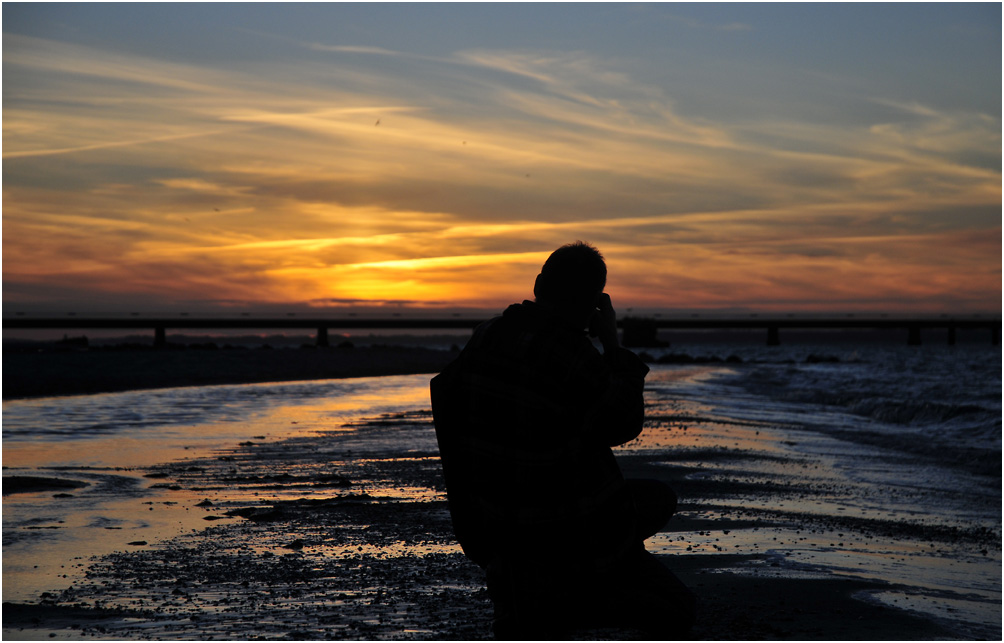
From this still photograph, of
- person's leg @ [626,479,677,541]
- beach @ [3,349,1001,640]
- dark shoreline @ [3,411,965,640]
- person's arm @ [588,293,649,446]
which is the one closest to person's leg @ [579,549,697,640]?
person's leg @ [626,479,677,541]

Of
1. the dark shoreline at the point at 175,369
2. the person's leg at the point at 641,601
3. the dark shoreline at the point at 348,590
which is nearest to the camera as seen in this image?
the person's leg at the point at 641,601

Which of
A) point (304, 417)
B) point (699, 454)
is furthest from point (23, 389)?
point (699, 454)

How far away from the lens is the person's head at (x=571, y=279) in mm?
2363

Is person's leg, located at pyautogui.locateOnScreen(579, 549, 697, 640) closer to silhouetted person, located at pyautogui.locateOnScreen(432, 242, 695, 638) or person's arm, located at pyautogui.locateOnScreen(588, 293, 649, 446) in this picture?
silhouetted person, located at pyautogui.locateOnScreen(432, 242, 695, 638)

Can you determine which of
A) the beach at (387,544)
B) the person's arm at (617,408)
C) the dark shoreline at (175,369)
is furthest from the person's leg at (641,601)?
the dark shoreline at (175,369)

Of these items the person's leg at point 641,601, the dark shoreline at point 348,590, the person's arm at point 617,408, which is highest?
the person's arm at point 617,408

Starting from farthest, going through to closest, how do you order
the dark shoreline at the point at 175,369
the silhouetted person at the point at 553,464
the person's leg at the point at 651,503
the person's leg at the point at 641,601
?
the dark shoreline at the point at 175,369, the person's leg at the point at 651,503, the person's leg at the point at 641,601, the silhouetted person at the point at 553,464

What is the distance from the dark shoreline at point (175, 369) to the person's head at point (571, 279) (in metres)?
16.6

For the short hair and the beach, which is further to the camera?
the beach

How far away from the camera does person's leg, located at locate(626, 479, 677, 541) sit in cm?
259

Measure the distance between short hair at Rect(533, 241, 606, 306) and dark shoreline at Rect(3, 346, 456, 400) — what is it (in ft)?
54.5

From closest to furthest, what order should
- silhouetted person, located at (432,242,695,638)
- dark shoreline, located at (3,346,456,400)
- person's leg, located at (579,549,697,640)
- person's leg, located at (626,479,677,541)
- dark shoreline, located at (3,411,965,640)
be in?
1. silhouetted person, located at (432,242,695,638)
2. person's leg, located at (579,549,697,640)
3. person's leg, located at (626,479,677,541)
4. dark shoreline, located at (3,411,965,640)
5. dark shoreline, located at (3,346,456,400)

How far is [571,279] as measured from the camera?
2.36 meters

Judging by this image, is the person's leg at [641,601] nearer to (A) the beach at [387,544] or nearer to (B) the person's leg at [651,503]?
(B) the person's leg at [651,503]
